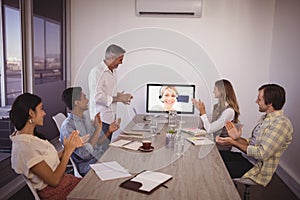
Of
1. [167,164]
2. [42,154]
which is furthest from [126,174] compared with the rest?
[42,154]

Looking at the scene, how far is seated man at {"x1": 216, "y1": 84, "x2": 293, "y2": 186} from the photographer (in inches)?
80.0

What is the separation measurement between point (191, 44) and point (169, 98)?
3.15 ft

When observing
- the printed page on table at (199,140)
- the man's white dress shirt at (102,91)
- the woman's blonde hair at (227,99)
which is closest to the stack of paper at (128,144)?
the printed page on table at (199,140)

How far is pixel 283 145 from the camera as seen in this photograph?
6.89ft

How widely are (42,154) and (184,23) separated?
2950mm

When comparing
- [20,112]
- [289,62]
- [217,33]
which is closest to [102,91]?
[20,112]

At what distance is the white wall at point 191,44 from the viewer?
398cm

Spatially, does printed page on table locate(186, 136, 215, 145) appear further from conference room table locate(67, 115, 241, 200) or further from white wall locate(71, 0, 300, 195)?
white wall locate(71, 0, 300, 195)

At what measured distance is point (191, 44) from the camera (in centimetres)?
409

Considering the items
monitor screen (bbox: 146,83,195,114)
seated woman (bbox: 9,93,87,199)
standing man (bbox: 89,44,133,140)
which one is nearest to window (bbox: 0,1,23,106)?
standing man (bbox: 89,44,133,140)

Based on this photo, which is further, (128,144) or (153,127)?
(153,127)

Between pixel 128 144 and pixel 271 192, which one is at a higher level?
pixel 128 144

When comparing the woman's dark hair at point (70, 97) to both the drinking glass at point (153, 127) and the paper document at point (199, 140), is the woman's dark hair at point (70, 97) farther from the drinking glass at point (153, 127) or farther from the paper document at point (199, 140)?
the paper document at point (199, 140)

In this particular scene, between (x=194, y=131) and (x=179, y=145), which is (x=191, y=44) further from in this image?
(x=179, y=145)
